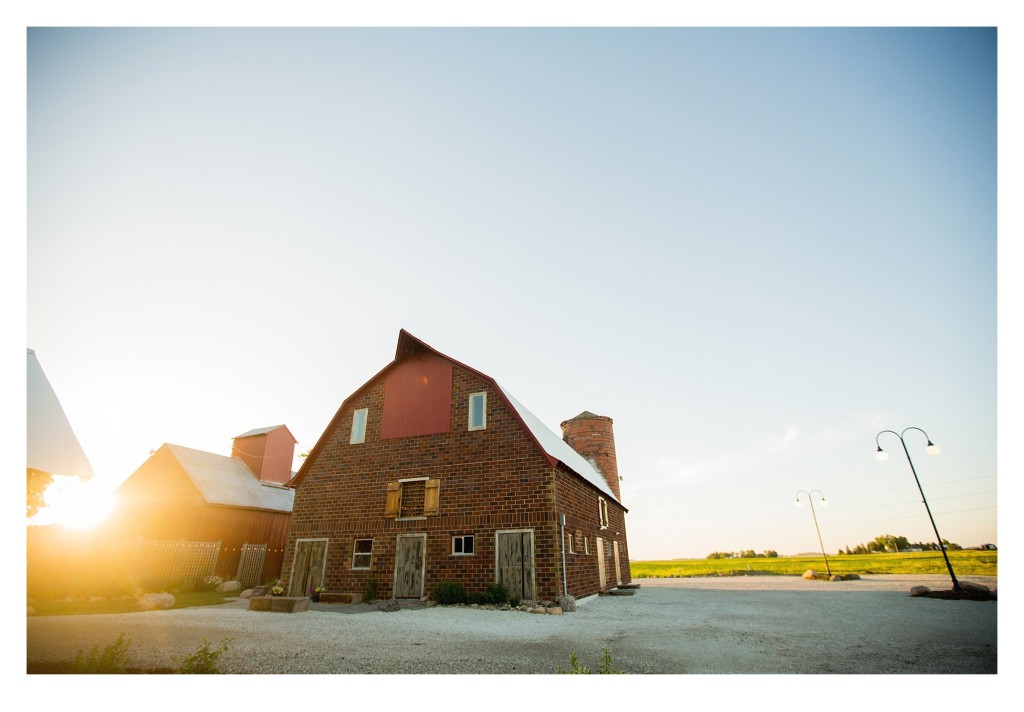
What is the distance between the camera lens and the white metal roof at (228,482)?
2342 cm

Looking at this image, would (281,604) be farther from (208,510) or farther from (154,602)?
(208,510)

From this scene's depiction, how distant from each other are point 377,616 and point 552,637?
5006 mm

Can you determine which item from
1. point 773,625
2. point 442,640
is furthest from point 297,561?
point 773,625

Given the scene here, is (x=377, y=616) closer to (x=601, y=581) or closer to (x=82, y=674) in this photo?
(x=82, y=674)

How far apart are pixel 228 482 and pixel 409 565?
16106 mm

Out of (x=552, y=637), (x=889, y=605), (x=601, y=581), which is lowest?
(x=601, y=581)

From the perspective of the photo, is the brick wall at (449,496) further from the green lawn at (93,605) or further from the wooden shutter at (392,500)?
the green lawn at (93,605)

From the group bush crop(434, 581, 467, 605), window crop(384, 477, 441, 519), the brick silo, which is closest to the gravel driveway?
bush crop(434, 581, 467, 605)

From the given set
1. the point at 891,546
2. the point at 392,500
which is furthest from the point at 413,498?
the point at 891,546

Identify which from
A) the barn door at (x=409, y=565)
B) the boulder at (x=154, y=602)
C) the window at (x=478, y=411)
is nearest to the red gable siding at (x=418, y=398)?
the window at (x=478, y=411)

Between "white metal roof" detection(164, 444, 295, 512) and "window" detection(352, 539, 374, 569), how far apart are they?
36.6 feet

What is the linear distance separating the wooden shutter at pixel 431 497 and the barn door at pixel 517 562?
248cm

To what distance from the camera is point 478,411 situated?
16.3 meters
